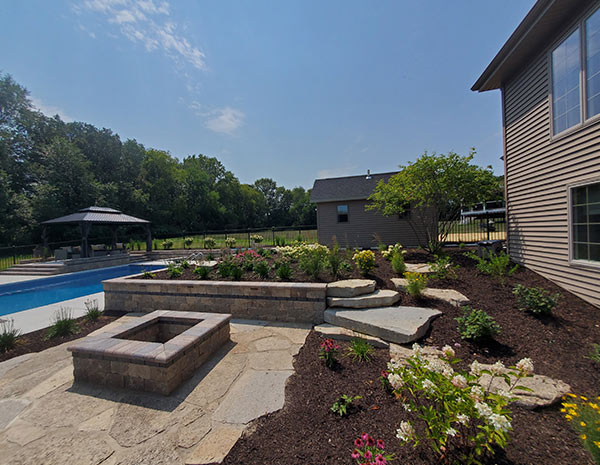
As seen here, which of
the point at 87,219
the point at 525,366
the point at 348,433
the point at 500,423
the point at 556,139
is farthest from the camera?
the point at 87,219

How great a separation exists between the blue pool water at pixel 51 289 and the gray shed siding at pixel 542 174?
38.3ft

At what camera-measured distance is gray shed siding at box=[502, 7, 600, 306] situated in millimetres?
3707

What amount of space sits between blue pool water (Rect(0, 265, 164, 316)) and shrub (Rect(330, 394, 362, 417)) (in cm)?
844

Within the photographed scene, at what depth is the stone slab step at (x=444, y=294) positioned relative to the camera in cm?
359

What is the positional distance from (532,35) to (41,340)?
32.0 ft

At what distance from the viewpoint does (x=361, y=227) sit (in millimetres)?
12172

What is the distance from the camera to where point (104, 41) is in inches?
270

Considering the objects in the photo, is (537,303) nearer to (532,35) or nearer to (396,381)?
(396,381)

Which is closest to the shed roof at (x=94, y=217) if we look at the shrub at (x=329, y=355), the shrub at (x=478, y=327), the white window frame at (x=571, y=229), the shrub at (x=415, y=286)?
the shrub at (x=329, y=355)

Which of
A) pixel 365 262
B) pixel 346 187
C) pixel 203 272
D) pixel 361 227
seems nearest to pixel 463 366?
pixel 365 262

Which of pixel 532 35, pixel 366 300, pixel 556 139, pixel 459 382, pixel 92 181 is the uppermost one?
pixel 92 181

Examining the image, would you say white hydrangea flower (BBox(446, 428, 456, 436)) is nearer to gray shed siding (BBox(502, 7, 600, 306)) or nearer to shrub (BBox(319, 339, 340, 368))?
shrub (BBox(319, 339, 340, 368))

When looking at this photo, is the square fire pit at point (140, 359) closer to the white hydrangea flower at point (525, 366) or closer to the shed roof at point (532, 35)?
the white hydrangea flower at point (525, 366)

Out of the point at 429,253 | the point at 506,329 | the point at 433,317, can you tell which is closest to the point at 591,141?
the point at 506,329
